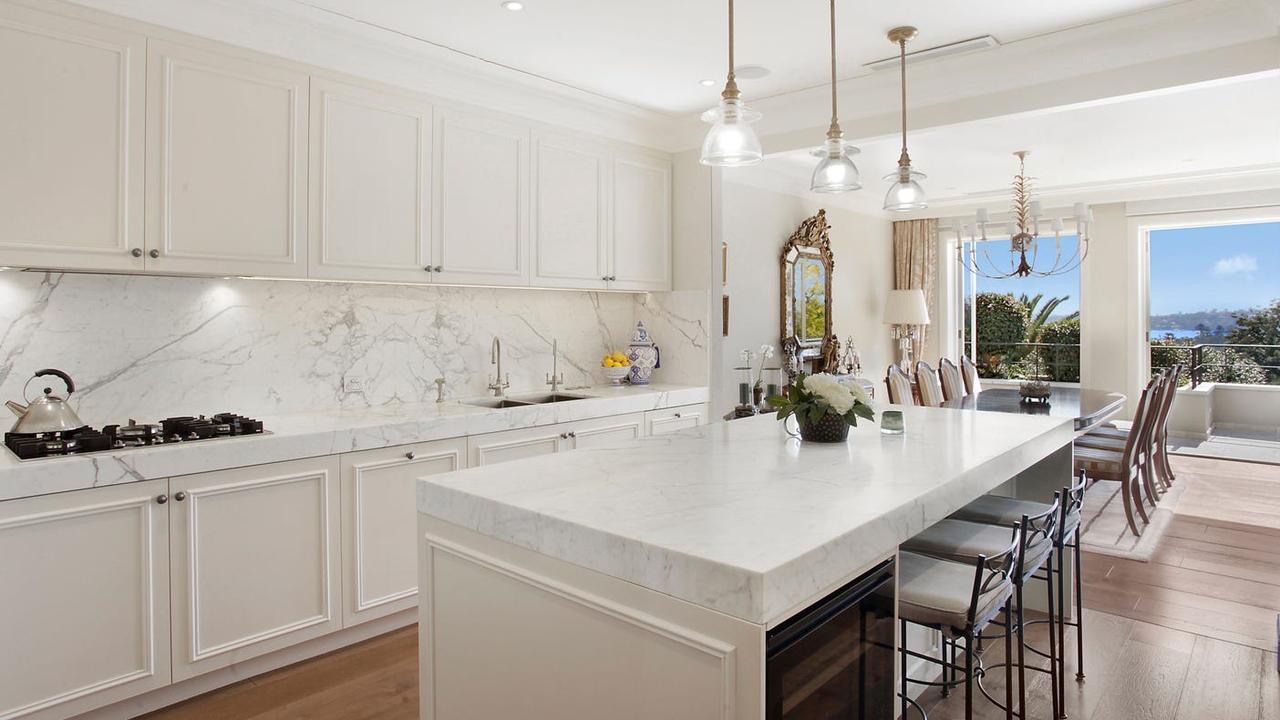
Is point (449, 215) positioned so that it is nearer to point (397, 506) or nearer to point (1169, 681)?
→ point (397, 506)

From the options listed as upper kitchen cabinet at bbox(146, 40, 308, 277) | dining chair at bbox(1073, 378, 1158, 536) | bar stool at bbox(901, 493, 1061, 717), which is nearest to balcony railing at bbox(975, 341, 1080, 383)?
dining chair at bbox(1073, 378, 1158, 536)

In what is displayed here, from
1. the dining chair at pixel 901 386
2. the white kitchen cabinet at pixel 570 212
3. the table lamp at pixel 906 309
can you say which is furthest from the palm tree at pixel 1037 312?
the white kitchen cabinet at pixel 570 212

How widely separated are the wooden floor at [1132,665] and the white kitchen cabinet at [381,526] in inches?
7.0

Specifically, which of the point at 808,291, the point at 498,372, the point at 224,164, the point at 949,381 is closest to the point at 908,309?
the point at 808,291

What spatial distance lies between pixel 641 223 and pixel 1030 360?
19.9 feet

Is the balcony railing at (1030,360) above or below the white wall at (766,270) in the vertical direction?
below

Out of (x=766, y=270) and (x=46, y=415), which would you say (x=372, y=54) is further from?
(x=766, y=270)

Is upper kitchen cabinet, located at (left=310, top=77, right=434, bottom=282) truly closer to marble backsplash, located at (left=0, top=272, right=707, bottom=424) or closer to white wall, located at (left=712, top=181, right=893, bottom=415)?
marble backsplash, located at (left=0, top=272, right=707, bottom=424)

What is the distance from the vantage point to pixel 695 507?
1.68m

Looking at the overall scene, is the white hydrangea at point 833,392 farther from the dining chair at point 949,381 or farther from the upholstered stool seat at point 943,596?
the dining chair at point 949,381

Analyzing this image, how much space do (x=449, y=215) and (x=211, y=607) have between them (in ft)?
6.42

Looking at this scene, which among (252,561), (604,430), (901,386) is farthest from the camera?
(901,386)

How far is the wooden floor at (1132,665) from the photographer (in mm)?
2568

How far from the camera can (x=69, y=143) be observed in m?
2.56
